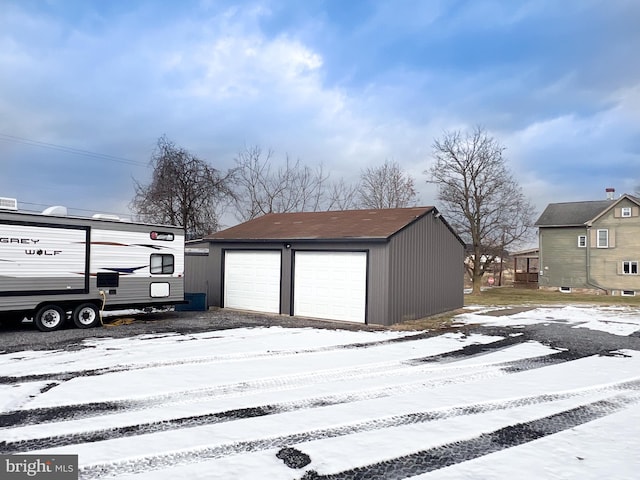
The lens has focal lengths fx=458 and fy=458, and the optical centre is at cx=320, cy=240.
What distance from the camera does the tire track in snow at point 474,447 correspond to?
409cm

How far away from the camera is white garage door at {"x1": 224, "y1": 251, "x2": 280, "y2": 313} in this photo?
16828 millimetres

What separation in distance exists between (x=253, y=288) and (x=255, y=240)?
1842mm

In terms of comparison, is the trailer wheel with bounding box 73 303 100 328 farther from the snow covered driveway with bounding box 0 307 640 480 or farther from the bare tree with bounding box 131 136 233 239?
the bare tree with bounding box 131 136 233 239

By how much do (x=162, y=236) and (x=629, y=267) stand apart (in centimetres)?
3120

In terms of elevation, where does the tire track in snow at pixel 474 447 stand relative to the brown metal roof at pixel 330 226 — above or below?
below

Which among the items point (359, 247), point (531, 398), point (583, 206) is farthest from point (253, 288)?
point (583, 206)

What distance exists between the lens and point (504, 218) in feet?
97.5

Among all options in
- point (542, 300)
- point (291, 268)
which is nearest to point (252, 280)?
Result: point (291, 268)

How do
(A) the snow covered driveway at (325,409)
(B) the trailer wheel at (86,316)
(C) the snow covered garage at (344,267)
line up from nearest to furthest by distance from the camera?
(A) the snow covered driveway at (325,409) < (B) the trailer wheel at (86,316) < (C) the snow covered garage at (344,267)

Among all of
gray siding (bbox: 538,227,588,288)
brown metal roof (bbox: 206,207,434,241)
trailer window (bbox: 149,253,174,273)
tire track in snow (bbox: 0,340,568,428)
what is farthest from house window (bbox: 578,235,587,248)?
trailer window (bbox: 149,253,174,273)

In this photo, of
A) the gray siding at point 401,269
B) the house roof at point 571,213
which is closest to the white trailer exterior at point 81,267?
the gray siding at point 401,269

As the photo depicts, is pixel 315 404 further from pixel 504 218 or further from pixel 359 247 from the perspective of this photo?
pixel 504 218

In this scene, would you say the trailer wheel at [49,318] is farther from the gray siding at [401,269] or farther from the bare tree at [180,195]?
the bare tree at [180,195]

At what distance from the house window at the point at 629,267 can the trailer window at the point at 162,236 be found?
30.8 meters
